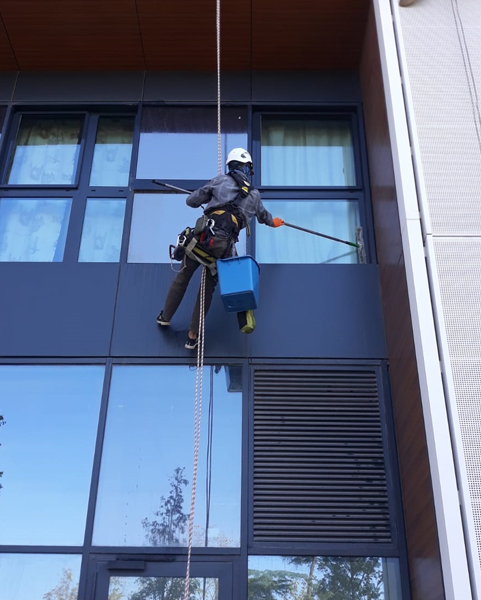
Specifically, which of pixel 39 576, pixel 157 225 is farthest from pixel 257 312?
pixel 39 576

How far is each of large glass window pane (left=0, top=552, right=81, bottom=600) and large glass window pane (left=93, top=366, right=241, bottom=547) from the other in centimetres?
28

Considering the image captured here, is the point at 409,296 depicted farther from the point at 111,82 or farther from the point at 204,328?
the point at 111,82

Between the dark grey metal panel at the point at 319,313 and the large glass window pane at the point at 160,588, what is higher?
the dark grey metal panel at the point at 319,313

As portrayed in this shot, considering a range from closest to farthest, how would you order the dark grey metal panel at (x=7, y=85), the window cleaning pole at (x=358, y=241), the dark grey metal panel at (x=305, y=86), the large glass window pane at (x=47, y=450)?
1. the large glass window pane at (x=47, y=450)
2. the window cleaning pole at (x=358, y=241)
3. the dark grey metal panel at (x=305, y=86)
4. the dark grey metal panel at (x=7, y=85)

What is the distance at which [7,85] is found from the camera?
754 centimetres

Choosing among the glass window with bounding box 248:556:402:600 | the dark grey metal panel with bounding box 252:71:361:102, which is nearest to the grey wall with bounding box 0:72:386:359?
the glass window with bounding box 248:556:402:600

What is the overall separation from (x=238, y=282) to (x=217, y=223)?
549 millimetres

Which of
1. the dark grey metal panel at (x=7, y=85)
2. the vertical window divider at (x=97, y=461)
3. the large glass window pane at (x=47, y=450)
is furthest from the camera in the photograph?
the dark grey metal panel at (x=7, y=85)

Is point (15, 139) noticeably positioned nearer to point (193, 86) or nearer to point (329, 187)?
point (193, 86)

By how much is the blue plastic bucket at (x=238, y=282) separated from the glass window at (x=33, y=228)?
6.15 feet

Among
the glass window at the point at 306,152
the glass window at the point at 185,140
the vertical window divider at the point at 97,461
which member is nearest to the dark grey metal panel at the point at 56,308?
the vertical window divider at the point at 97,461

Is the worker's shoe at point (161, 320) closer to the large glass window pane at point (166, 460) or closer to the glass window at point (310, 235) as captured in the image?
the large glass window pane at point (166, 460)

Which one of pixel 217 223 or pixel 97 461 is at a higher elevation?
pixel 217 223

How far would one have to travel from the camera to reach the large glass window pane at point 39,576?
496cm
